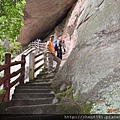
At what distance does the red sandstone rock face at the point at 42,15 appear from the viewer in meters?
13.4

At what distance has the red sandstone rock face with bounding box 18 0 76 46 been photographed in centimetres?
1340

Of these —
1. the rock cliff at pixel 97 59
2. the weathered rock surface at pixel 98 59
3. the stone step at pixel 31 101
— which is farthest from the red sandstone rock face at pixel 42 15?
the stone step at pixel 31 101

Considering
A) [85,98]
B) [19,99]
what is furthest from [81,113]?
[19,99]

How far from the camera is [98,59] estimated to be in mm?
3838

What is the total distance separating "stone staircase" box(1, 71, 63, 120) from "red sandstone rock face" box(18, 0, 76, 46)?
9703mm

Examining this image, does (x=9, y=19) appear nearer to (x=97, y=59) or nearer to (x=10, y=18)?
(x=10, y=18)

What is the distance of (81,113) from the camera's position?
3250 mm

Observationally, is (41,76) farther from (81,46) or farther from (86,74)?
(86,74)

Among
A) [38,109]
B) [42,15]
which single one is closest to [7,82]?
[38,109]

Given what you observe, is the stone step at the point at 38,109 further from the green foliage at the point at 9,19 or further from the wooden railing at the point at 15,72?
the green foliage at the point at 9,19

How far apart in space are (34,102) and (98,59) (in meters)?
1.97

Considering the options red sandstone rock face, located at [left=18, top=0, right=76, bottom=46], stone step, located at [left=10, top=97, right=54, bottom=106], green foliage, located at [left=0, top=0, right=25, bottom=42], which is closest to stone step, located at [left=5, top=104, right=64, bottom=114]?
stone step, located at [left=10, top=97, right=54, bottom=106]

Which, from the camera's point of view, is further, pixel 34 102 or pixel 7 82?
pixel 7 82

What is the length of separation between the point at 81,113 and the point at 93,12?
3.75m
